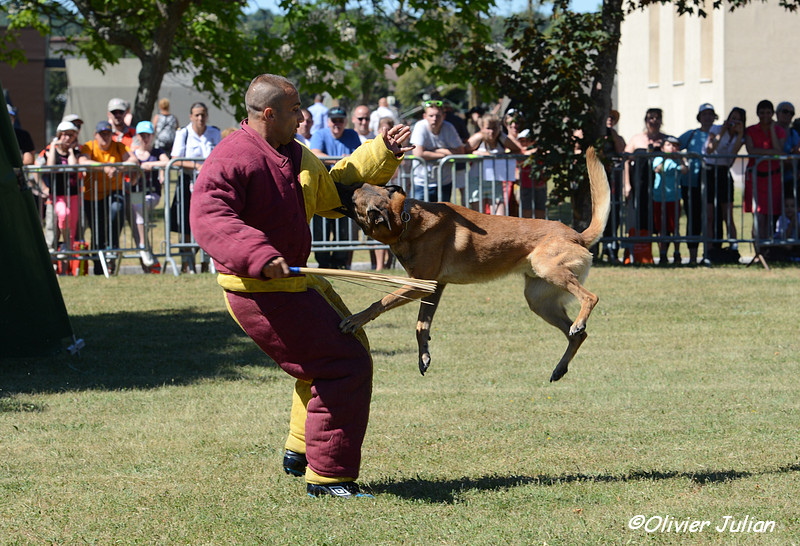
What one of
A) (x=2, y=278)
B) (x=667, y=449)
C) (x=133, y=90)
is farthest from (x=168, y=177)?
(x=133, y=90)

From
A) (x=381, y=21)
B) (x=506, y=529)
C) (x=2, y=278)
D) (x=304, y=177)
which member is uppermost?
(x=381, y=21)

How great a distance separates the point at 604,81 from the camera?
→ 46.1 ft

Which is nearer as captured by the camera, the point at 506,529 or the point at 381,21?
the point at 506,529

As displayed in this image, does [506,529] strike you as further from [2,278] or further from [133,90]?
[133,90]

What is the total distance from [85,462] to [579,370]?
401 cm

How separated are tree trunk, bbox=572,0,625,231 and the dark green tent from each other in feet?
25.2

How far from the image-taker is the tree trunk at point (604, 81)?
13.8 meters

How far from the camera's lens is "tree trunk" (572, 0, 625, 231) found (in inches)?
544

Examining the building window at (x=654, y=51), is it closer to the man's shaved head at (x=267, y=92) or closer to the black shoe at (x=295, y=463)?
the black shoe at (x=295, y=463)

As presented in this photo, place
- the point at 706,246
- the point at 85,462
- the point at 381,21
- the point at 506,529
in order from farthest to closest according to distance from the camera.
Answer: the point at 381,21 < the point at 706,246 < the point at 85,462 < the point at 506,529

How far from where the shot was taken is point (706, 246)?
14.1 m

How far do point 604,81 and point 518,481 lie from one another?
32.2 feet

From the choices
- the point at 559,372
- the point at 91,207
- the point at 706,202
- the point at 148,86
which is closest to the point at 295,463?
the point at 559,372

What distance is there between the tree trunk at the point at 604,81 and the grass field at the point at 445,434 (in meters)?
3.54
